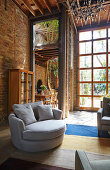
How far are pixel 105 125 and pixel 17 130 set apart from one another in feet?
7.05

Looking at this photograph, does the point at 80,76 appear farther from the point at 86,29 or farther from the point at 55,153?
the point at 55,153

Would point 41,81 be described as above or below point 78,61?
below

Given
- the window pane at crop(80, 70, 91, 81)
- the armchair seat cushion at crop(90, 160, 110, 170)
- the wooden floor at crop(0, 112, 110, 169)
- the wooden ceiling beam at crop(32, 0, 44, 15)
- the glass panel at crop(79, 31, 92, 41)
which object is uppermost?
the wooden ceiling beam at crop(32, 0, 44, 15)

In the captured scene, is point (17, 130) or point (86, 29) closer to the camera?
point (17, 130)

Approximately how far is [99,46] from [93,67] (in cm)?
115

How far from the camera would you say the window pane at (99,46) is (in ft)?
20.3

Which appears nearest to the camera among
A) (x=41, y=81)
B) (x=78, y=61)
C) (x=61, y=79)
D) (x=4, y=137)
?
(x=4, y=137)

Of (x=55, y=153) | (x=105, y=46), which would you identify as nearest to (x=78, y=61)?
(x=105, y=46)

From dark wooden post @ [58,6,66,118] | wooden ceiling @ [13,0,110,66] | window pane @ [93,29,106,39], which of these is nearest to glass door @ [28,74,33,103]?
dark wooden post @ [58,6,66,118]

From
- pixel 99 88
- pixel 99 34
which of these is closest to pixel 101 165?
pixel 99 88

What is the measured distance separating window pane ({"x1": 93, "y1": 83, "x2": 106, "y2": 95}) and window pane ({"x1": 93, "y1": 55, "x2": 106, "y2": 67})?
1.03m

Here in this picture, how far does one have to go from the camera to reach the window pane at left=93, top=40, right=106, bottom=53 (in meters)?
6.20

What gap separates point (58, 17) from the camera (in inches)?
204

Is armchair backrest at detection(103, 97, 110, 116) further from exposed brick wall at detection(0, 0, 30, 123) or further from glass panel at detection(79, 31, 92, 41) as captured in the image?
glass panel at detection(79, 31, 92, 41)
